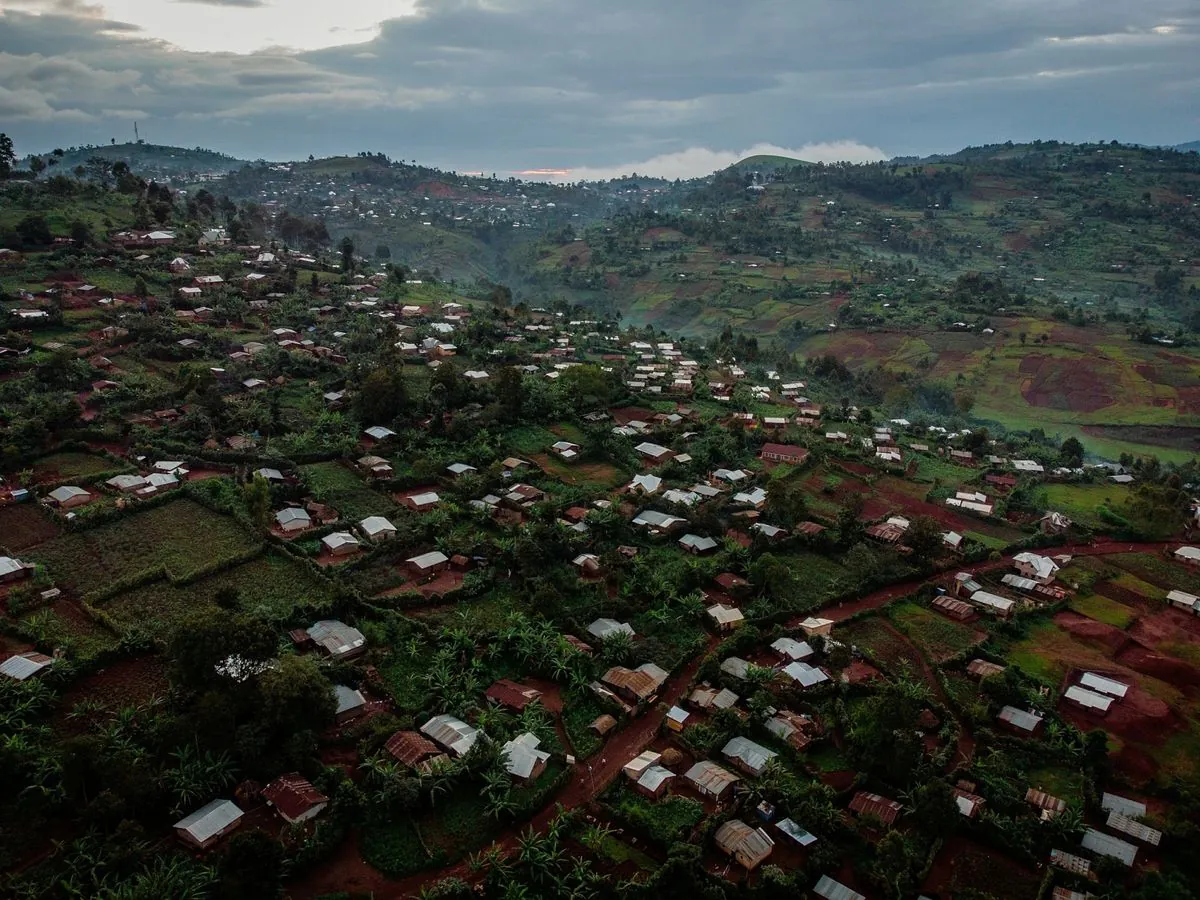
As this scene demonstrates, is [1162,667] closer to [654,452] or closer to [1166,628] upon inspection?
[1166,628]

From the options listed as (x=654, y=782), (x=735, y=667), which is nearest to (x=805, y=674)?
(x=735, y=667)

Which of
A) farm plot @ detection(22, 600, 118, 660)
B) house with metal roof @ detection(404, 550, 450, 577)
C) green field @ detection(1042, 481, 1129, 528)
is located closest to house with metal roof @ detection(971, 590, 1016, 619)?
green field @ detection(1042, 481, 1129, 528)

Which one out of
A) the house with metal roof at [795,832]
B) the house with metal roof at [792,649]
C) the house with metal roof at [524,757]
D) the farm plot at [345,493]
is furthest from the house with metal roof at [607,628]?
the farm plot at [345,493]

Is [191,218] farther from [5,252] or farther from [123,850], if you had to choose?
[123,850]

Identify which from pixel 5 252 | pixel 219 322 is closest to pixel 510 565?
pixel 219 322

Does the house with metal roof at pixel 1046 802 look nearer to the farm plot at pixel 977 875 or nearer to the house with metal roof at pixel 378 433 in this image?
the farm plot at pixel 977 875

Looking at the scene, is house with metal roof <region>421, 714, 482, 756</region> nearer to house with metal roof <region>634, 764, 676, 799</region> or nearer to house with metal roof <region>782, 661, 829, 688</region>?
house with metal roof <region>634, 764, 676, 799</region>
